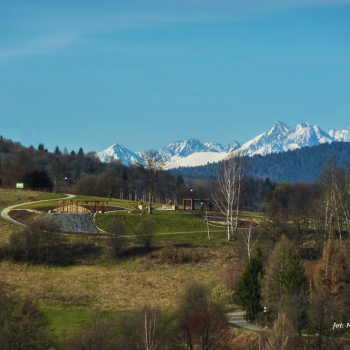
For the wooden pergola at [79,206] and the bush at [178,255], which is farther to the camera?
the wooden pergola at [79,206]

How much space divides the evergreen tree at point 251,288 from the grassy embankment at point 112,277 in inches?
242

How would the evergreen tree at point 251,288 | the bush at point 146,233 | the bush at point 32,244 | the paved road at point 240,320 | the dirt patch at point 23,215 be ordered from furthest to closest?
the dirt patch at point 23,215, the bush at point 146,233, the bush at point 32,244, the evergreen tree at point 251,288, the paved road at point 240,320

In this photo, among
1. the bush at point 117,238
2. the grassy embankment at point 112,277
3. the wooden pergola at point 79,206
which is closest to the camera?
the grassy embankment at point 112,277

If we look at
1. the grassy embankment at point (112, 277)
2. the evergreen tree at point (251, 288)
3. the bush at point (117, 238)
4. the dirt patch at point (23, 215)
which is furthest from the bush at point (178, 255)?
the evergreen tree at point (251, 288)

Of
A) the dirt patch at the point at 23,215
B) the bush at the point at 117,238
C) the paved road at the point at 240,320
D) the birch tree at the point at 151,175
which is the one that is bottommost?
the paved road at the point at 240,320

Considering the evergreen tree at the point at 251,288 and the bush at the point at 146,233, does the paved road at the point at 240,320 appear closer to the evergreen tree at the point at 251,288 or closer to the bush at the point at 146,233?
the evergreen tree at the point at 251,288

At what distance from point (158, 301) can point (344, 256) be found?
15271 millimetres

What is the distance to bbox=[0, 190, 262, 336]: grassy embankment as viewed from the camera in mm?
55378

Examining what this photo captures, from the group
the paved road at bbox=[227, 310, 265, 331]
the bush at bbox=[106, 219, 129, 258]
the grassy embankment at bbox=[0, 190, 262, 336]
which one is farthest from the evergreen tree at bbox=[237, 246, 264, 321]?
the bush at bbox=[106, 219, 129, 258]

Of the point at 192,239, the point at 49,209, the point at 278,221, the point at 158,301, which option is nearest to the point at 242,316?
the point at 158,301

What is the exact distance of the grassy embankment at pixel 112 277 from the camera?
182 feet

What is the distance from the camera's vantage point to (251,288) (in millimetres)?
50125

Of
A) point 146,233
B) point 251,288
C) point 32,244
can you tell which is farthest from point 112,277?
point 251,288

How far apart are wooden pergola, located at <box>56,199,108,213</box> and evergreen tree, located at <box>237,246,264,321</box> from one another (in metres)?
35.9
